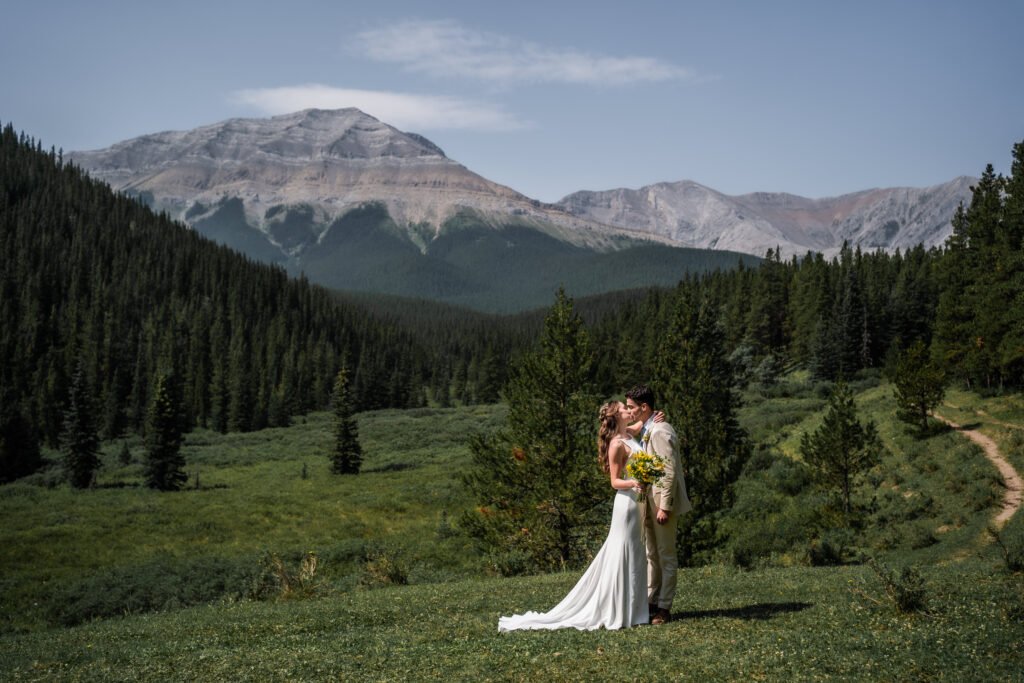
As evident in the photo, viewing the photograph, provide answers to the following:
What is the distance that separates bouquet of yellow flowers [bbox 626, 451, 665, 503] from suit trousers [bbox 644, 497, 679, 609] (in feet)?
1.84

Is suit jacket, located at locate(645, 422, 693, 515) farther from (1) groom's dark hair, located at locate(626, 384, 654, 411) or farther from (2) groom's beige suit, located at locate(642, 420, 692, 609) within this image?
(1) groom's dark hair, located at locate(626, 384, 654, 411)

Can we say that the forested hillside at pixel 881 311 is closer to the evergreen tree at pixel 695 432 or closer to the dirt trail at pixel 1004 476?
the evergreen tree at pixel 695 432

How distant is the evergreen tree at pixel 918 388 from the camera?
1842 inches

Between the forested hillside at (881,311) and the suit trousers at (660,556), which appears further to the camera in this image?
the forested hillside at (881,311)

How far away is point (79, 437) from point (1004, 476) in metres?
68.7

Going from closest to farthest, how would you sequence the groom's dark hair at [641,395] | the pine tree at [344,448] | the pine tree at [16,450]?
the groom's dark hair at [641,395] < the pine tree at [16,450] < the pine tree at [344,448]

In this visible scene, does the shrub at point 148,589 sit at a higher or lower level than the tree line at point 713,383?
lower

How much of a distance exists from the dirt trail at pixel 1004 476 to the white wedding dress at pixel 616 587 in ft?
89.0

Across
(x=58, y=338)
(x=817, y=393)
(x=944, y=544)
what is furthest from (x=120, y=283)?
(x=944, y=544)

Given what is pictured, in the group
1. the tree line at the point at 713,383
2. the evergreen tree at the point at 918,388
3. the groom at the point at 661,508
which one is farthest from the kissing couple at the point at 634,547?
the evergreen tree at the point at 918,388

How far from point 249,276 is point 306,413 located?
6170 centimetres

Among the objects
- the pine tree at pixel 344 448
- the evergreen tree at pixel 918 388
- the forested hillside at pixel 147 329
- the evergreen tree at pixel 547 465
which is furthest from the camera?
the forested hillside at pixel 147 329

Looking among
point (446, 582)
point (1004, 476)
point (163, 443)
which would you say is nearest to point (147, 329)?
point (163, 443)

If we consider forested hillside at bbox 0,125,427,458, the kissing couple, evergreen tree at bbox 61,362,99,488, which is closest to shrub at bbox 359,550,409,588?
the kissing couple
